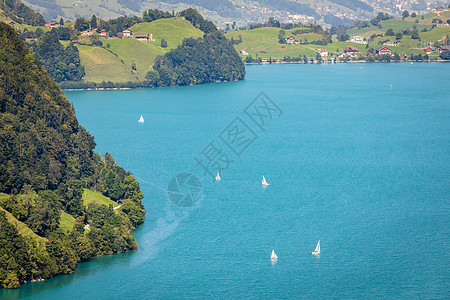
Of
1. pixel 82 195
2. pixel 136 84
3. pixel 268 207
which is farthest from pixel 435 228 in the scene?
pixel 136 84

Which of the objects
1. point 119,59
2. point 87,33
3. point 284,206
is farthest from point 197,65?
point 284,206

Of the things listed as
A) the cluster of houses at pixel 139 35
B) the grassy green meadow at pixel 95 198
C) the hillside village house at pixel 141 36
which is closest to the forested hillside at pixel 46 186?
the grassy green meadow at pixel 95 198

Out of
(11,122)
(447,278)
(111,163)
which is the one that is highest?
(11,122)

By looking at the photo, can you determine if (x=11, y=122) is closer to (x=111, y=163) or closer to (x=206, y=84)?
(x=111, y=163)

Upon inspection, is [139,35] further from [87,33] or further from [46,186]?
[46,186]

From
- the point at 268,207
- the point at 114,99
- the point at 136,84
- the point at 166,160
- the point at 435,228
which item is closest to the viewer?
the point at 435,228

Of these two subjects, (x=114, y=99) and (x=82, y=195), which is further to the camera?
(x=114, y=99)

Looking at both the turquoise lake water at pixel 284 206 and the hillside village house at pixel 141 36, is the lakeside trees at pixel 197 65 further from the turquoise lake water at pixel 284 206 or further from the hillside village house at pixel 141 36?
the turquoise lake water at pixel 284 206

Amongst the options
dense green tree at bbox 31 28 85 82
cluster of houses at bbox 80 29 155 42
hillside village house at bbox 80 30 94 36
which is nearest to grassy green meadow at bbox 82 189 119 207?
dense green tree at bbox 31 28 85 82

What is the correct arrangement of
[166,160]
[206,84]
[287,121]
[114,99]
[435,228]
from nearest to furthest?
[435,228]
[166,160]
[287,121]
[114,99]
[206,84]
